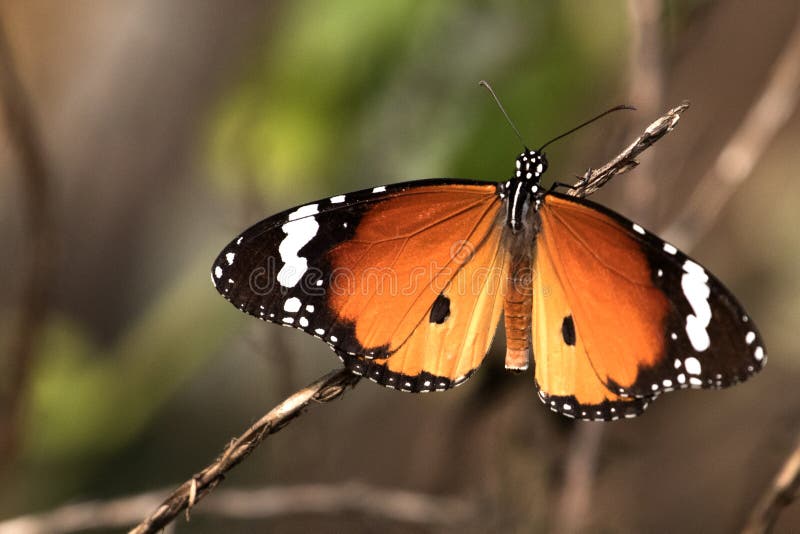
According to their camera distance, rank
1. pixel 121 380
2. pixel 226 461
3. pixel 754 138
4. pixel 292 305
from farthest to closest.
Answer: pixel 121 380, pixel 754 138, pixel 292 305, pixel 226 461

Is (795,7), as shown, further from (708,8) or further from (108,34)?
(108,34)

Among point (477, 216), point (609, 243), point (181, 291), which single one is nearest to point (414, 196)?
point (477, 216)

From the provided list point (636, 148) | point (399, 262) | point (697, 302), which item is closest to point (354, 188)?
point (399, 262)

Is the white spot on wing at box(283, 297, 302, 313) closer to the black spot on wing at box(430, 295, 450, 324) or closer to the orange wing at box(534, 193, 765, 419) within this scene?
the black spot on wing at box(430, 295, 450, 324)

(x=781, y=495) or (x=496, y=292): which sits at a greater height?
(x=496, y=292)

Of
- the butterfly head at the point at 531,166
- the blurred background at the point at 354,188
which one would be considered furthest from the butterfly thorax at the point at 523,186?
the blurred background at the point at 354,188

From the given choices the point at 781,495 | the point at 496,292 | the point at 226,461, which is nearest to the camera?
the point at 226,461

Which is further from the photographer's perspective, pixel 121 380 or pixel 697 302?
pixel 121 380

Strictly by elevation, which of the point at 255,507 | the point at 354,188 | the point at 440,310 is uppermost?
the point at 354,188

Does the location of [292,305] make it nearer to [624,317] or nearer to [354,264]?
[354,264]
